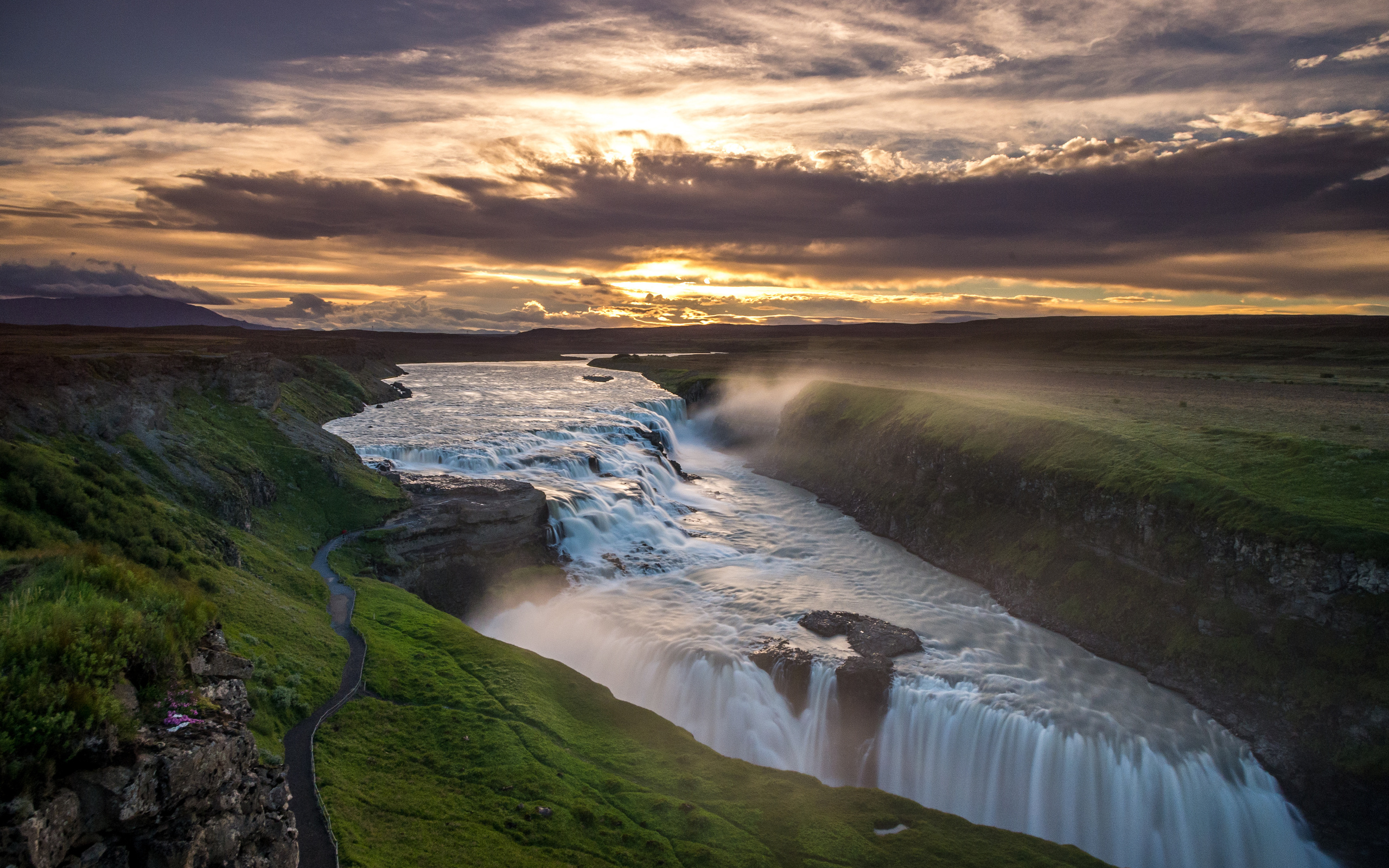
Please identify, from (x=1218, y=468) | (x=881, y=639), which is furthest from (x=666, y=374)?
(x=1218, y=468)

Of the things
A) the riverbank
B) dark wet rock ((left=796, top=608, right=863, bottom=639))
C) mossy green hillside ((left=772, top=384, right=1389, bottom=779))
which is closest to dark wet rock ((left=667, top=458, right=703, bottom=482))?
mossy green hillside ((left=772, top=384, right=1389, bottom=779))

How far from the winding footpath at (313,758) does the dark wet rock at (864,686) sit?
52.0ft

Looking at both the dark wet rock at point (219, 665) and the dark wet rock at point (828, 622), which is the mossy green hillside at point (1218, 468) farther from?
the dark wet rock at point (219, 665)

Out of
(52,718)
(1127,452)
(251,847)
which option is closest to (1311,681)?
(1127,452)

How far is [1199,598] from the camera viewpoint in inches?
972

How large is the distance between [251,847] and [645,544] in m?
30.6

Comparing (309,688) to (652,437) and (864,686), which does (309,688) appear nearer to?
(864,686)

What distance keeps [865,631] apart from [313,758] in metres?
20.0

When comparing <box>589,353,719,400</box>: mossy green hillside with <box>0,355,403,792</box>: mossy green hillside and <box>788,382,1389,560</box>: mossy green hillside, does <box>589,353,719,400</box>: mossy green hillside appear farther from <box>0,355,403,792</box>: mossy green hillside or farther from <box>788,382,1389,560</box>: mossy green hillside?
<box>0,355,403,792</box>: mossy green hillside

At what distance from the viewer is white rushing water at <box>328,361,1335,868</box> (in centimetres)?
1964

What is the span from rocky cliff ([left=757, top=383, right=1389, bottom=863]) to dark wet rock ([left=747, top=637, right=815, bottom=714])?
1201 cm

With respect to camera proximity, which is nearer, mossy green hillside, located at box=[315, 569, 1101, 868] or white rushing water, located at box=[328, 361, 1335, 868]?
mossy green hillside, located at box=[315, 569, 1101, 868]

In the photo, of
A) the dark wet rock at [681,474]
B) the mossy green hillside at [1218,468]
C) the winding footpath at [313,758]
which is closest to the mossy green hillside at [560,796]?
the winding footpath at [313,758]

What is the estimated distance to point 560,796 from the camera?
16016 millimetres
